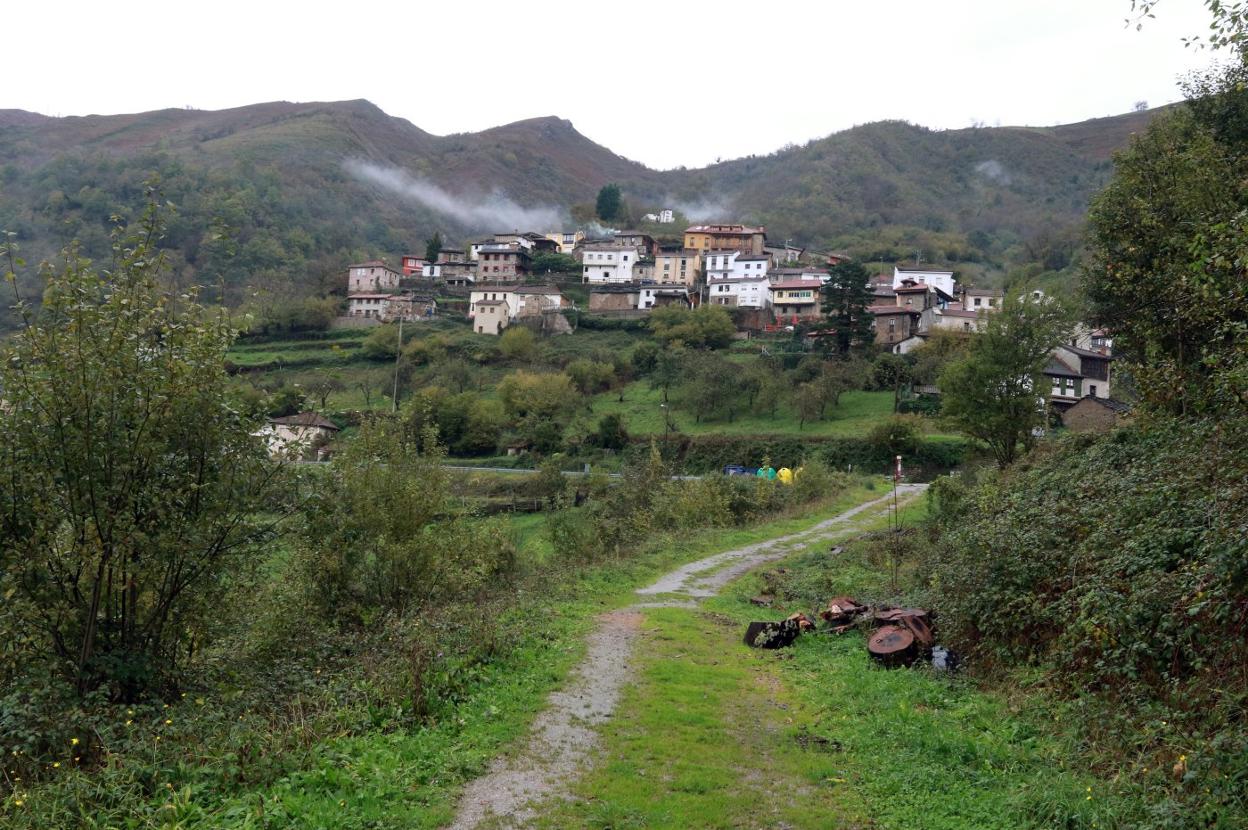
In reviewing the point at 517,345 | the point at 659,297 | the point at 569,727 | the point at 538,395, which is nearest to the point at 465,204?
the point at 659,297

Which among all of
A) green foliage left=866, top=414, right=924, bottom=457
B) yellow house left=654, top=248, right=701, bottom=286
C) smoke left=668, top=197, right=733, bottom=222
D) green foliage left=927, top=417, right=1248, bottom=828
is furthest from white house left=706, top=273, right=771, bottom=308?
smoke left=668, top=197, right=733, bottom=222

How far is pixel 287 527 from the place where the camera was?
29.8ft

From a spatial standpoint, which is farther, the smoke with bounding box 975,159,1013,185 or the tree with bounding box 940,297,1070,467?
the smoke with bounding box 975,159,1013,185

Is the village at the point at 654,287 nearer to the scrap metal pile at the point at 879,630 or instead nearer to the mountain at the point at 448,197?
the mountain at the point at 448,197

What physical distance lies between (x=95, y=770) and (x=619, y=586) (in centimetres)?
1122

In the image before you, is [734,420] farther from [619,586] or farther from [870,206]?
[870,206]

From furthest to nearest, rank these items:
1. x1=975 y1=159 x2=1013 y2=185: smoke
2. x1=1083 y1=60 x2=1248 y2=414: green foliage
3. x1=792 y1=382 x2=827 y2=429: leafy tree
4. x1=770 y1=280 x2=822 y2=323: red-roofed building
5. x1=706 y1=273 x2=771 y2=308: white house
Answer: x1=975 y1=159 x2=1013 y2=185: smoke → x1=706 y1=273 x2=771 y2=308: white house → x1=770 y1=280 x2=822 y2=323: red-roofed building → x1=792 y1=382 x2=827 y2=429: leafy tree → x1=1083 y1=60 x2=1248 y2=414: green foliage

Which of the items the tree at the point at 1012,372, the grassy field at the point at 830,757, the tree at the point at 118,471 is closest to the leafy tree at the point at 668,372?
the tree at the point at 1012,372

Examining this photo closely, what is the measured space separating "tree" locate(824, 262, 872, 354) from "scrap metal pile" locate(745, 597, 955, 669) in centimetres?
5188

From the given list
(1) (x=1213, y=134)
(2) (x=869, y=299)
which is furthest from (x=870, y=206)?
(1) (x=1213, y=134)

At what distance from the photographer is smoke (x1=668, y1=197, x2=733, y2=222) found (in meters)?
166

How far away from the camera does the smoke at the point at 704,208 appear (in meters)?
166

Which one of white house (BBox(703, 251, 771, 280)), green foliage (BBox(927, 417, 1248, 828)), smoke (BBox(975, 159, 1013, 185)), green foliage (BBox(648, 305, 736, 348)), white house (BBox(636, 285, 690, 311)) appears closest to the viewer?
green foliage (BBox(927, 417, 1248, 828))

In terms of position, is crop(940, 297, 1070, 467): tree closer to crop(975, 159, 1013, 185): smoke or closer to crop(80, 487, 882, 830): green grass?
crop(80, 487, 882, 830): green grass
